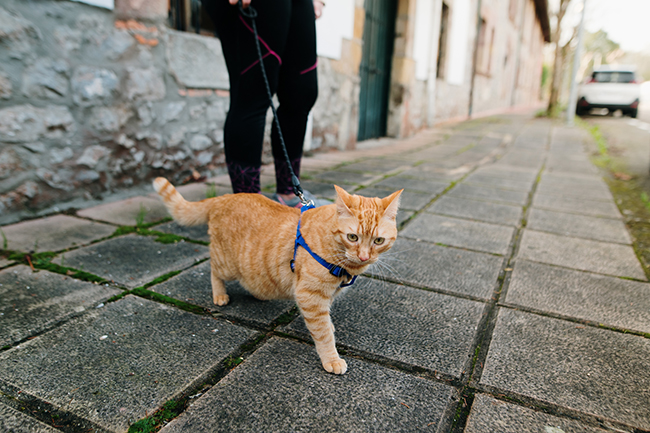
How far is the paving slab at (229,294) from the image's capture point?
165 centimetres

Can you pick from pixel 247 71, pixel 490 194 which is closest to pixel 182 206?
pixel 247 71

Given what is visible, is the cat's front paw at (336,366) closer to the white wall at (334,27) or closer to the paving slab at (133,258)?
the paving slab at (133,258)

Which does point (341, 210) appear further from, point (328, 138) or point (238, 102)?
point (328, 138)

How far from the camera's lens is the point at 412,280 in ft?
6.55

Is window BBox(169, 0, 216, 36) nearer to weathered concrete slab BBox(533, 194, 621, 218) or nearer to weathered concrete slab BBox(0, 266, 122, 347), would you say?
weathered concrete slab BBox(0, 266, 122, 347)

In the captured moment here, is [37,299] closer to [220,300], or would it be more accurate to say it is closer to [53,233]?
[220,300]

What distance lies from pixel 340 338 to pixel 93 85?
2305mm

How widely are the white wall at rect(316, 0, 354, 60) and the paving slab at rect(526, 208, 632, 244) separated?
10.3 feet

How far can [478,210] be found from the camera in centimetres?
323

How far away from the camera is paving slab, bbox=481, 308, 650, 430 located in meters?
1.23

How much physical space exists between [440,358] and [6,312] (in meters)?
1.51

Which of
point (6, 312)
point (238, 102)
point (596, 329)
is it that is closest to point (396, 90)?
point (238, 102)

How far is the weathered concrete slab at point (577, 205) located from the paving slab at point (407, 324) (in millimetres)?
2054

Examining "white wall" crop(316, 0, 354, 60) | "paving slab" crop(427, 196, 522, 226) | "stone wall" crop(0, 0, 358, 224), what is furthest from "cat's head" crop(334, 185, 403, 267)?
"white wall" crop(316, 0, 354, 60)
